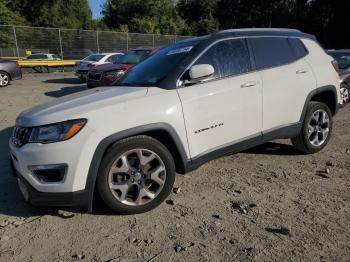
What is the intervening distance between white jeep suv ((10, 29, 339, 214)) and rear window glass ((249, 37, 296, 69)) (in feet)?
0.05

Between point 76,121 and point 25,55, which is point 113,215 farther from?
point 25,55

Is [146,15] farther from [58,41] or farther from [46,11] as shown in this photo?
[58,41]

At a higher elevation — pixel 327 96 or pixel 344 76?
pixel 327 96

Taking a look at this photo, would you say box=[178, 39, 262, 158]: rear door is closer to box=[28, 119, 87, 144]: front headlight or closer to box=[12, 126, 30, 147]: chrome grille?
box=[28, 119, 87, 144]: front headlight

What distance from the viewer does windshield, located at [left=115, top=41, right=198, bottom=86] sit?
423 cm

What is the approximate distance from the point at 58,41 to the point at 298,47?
76.5 feet

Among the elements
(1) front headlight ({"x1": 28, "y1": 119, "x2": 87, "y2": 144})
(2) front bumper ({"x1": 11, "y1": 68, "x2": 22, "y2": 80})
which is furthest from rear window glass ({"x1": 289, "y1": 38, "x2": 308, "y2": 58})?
(2) front bumper ({"x1": 11, "y1": 68, "x2": 22, "y2": 80})

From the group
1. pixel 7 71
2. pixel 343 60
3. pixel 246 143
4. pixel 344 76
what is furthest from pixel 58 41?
pixel 246 143

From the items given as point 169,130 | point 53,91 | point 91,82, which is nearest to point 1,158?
point 169,130

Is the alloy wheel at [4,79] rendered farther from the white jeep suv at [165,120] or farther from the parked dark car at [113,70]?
the white jeep suv at [165,120]

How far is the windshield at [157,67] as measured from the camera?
166 inches

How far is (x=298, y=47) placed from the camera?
5215 mm

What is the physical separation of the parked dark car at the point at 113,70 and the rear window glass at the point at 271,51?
271 inches

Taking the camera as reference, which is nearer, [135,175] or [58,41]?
[135,175]
